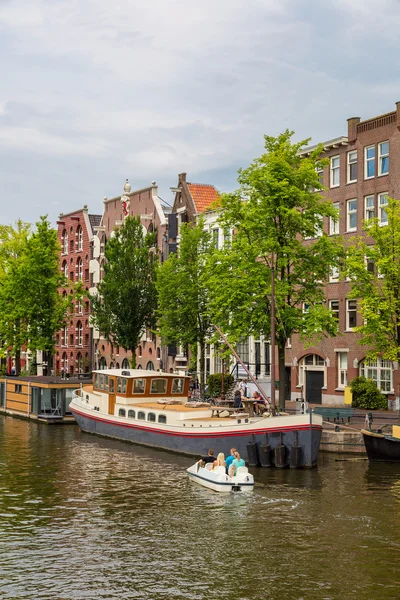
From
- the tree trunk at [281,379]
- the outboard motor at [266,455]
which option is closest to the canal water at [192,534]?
the outboard motor at [266,455]

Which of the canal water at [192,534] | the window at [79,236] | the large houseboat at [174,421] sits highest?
the window at [79,236]

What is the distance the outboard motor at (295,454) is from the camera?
3716 cm

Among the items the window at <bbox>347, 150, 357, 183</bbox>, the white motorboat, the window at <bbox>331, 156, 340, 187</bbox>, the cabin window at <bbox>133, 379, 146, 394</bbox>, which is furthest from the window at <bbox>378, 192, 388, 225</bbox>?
the white motorboat

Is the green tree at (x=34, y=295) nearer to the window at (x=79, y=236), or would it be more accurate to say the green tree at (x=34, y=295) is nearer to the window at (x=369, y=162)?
the window at (x=79, y=236)

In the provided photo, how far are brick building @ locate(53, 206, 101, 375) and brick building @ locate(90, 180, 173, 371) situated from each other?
2.06 meters

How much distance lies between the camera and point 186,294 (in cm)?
6391

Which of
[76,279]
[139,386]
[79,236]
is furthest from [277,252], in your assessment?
[79,236]

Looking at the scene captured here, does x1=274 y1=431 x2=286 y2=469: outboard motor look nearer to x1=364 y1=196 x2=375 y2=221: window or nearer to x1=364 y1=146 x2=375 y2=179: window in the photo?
x1=364 y1=196 x2=375 y2=221: window

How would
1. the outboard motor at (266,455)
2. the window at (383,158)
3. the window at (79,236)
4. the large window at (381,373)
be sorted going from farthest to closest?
the window at (79,236), the window at (383,158), the large window at (381,373), the outboard motor at (266,455)

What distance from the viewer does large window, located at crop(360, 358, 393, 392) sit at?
5534 cm

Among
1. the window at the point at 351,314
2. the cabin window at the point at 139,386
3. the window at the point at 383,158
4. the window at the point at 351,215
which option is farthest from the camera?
the window at the point at 351,215

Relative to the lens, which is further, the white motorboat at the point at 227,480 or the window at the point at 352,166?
the window at the point at 352,166

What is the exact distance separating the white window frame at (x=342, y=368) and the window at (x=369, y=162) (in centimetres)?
1230

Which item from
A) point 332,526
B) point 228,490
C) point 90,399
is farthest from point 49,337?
point 332,526
